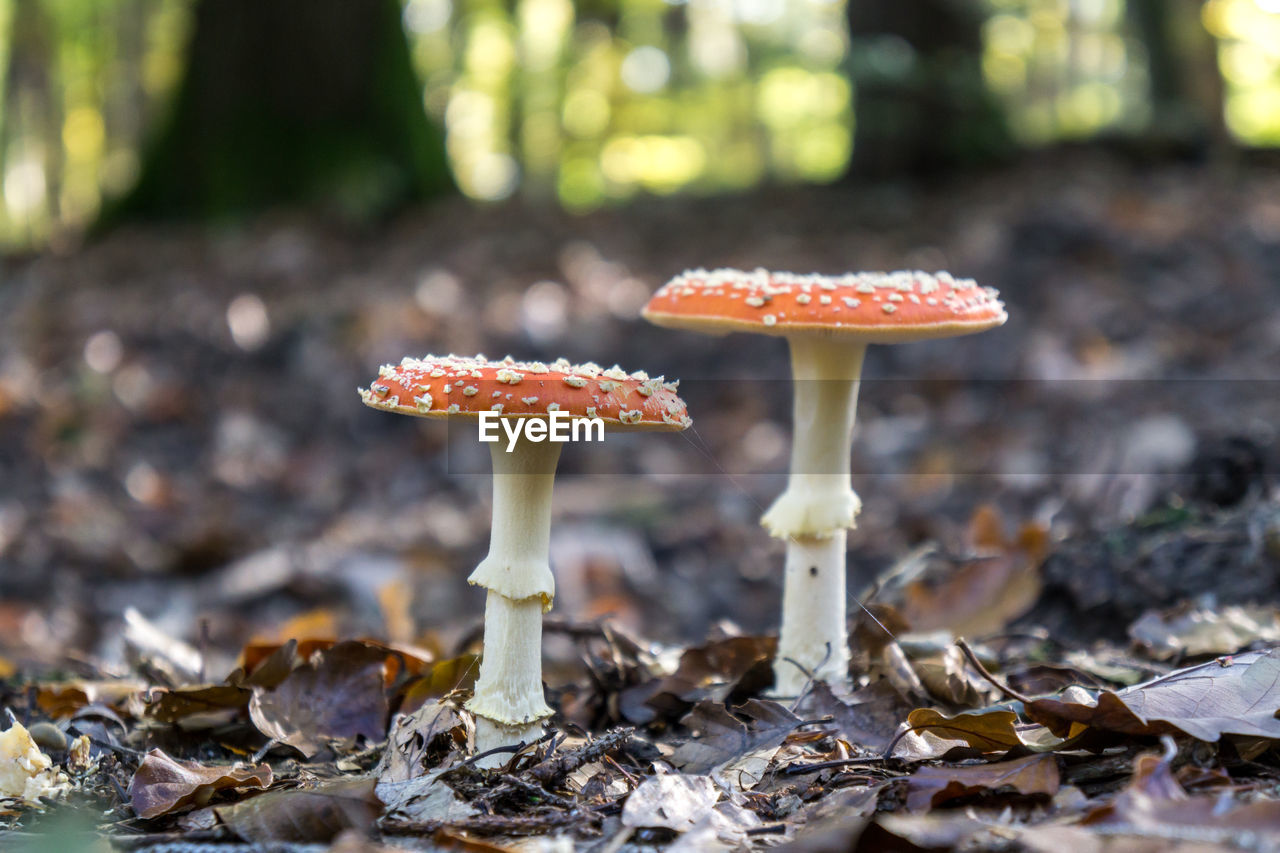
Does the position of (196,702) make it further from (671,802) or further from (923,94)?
(923,94)

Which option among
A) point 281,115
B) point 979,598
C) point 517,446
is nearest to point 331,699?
point 517,446

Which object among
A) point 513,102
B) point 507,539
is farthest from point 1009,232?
point 513,102

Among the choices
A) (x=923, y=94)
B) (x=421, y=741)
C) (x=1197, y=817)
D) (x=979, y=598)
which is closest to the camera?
(x=1197, y=817)

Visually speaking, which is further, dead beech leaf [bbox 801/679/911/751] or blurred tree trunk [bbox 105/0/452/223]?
blurred tree trunk [bbox 105/0/452/223]

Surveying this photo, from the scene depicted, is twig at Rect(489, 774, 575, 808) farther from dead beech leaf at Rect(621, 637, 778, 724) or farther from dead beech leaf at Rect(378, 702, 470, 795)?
dead beech leaf at Rect(621, 637, 778, 724)

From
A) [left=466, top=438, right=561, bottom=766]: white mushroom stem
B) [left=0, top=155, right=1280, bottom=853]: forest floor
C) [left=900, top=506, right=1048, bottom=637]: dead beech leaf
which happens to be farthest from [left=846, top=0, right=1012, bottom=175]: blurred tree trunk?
[left=466, top=438, right=561, bottom=766]: white mushroom stem

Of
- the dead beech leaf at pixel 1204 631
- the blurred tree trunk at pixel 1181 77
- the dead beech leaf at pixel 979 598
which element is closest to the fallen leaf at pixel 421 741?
the dead beech leaf at pixel 979 598

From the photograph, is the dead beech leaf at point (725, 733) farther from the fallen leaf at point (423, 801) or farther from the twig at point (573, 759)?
the fallen leaf at point (423, 801)
